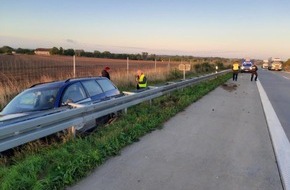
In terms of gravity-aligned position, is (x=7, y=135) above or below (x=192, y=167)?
above

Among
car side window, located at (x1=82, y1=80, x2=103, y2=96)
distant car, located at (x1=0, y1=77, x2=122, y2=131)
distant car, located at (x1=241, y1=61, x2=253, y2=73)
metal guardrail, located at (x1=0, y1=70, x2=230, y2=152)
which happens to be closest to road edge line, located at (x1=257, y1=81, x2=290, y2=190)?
metal guardrail, located at (x1=0, y1=70, x2=230, y2=152)

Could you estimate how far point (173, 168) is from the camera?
520cm

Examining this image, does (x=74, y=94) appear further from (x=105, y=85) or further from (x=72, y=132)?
(x=105, y=85)

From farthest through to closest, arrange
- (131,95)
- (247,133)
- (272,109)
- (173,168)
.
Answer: (272,109), (131,95), (247,133), (173,168)

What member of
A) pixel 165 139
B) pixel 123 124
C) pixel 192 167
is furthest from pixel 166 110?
pixel 192 167

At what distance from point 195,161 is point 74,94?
3.37 meters

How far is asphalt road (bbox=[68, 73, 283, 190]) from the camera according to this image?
4.59 m

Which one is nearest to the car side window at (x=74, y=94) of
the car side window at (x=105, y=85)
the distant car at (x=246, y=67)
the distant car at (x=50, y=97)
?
the distant car at (x=50, y=97)

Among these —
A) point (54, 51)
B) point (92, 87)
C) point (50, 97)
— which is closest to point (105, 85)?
point (92, 87)

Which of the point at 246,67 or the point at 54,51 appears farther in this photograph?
the point at 54,51

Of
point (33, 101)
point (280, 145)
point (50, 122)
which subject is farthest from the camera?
point (33, 101)

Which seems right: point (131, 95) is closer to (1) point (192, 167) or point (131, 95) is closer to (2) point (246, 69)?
(1) point (192, 167)

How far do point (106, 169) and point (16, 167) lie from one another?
4.32 ft

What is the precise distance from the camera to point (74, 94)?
7602 millimetres
